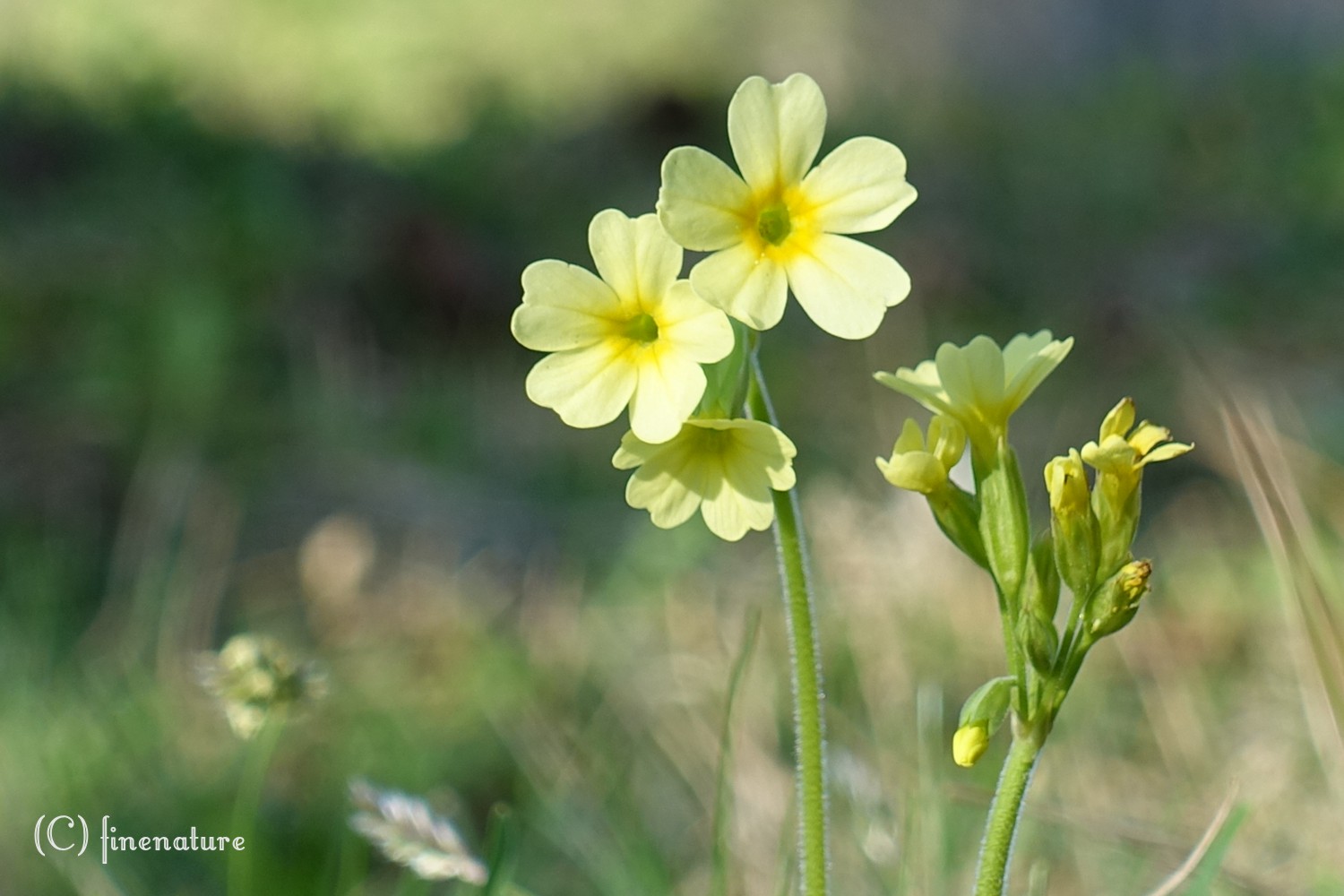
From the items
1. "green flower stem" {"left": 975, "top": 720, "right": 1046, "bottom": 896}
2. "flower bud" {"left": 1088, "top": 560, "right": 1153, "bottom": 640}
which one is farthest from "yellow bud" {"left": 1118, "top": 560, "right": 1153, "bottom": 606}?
"green flower stem" {"left": 975, "top": 720, "right": 1046, "bottom": 896}

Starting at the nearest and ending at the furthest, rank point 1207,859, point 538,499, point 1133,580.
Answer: point 1133,580 < point 1207,859 < point 538,499

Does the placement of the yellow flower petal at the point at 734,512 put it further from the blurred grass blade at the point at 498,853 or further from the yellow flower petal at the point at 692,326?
the blurred grass blade at the point at 498,853

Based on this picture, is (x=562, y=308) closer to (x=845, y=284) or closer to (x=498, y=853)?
(x=845, y=284)

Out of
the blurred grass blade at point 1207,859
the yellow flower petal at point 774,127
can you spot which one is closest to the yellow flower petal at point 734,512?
the yellow flower petal at point 774,127

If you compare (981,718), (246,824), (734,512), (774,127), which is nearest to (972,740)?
(981,718)

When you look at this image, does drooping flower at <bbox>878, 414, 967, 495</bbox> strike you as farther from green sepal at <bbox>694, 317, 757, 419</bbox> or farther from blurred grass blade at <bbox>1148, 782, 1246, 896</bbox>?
blurred grass blade at <bbox>1148, 782, 1246, 896</bbox>
